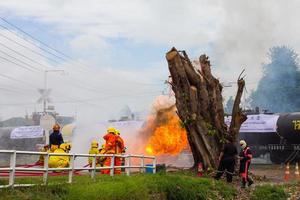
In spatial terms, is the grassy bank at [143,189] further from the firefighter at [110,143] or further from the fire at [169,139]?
the fire at [169,139]

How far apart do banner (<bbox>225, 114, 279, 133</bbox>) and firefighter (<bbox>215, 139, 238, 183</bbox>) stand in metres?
14.9

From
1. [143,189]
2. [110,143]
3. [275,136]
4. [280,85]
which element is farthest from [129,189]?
[280,85]

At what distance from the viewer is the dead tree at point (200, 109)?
20.3 m

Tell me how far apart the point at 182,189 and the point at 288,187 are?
564 centimetres

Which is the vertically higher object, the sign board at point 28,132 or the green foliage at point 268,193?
the sign board at point 28,132

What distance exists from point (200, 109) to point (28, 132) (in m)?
29.8

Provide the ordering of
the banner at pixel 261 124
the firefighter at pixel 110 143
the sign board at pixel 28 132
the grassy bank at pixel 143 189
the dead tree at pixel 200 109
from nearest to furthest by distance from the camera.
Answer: the grassy bank at pixel 143 189 → the firefighter at pixel 110 143 → the dead tree at pixel 200 109 → the banner at pixel 261 124 → the sign board at pixel 28 132

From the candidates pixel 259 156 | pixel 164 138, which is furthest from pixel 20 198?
pixel 259 156

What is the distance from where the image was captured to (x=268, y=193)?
17125mm

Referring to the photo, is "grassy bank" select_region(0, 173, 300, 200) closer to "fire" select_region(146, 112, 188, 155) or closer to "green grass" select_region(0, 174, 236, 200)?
"green grass" select_region(0, 174, 236, 200)

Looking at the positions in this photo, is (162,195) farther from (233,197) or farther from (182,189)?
(233,197)

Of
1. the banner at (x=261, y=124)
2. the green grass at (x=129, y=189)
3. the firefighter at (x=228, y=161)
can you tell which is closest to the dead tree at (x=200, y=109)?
the firefighter at (x=228, y=161)

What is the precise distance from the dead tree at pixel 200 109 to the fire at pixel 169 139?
4186mm

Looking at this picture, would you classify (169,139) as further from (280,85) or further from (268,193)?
(280,85)
